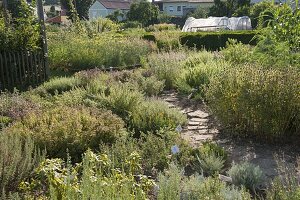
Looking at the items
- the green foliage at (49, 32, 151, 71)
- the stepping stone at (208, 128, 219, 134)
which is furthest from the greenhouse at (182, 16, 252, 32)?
the stepping stone at (208, 128, 219, 134)

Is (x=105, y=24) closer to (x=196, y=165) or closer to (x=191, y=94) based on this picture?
(x=191, y=94)

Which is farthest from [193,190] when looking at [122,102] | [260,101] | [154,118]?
[122,102]

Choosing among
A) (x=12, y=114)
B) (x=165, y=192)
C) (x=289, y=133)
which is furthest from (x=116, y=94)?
(x=165, y=192)

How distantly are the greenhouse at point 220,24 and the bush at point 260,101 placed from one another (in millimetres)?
22902

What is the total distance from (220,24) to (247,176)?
27.0 metres

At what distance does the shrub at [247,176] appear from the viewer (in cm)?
372

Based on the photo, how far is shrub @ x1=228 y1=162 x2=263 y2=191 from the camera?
12.2 ft

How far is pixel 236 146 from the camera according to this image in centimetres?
497

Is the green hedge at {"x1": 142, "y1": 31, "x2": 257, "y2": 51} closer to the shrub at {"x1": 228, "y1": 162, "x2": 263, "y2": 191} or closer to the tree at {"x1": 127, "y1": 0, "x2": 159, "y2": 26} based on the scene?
the shrub at {"x1": 228, "y1": 162, "x2": 263, "y2": 191}

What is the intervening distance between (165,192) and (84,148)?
6.48ft

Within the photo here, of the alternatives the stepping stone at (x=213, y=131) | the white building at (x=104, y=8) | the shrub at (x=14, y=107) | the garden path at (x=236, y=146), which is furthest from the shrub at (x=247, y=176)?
the white building at (x=104, y=8)

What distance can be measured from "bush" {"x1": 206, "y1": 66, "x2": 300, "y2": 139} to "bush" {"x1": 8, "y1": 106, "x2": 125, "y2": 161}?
151 centimetres

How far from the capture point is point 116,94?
6148 mm

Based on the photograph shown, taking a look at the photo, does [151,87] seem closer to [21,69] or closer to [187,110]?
[187,110]
